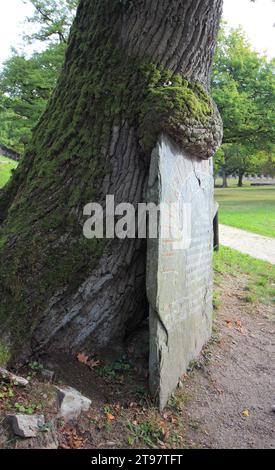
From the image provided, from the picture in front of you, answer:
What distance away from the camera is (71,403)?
3068 mm

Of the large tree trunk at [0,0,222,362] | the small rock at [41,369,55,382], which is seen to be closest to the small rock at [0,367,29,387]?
the small rock at [41,369,55,382]

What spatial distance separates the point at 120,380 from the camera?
3586 millimetres

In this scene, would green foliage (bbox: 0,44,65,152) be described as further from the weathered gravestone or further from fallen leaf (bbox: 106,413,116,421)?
fallen leaf (bbox: 106,413,116,421)

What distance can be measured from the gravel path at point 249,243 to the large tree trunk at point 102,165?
634 centimetres

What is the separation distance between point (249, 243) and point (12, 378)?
9.90 meters

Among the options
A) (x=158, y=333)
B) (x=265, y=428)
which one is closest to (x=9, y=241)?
(x=158, y=333)

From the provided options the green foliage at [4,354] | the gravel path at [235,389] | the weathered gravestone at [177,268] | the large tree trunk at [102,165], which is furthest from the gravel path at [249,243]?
the green foliage at [4,354]

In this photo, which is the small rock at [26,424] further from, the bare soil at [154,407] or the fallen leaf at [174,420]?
the fallen leaf at [174,420]

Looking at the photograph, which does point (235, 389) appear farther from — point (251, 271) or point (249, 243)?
point (249, 243)

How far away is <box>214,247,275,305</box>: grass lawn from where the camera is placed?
22.0 feet

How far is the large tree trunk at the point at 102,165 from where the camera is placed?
3.54 m

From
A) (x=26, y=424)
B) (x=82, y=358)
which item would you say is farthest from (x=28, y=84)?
(x=26, y=424)

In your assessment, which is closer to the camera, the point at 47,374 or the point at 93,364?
the point at 47,374

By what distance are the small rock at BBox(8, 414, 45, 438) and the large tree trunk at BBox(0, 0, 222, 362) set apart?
2.34 feet
